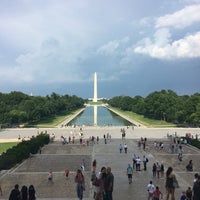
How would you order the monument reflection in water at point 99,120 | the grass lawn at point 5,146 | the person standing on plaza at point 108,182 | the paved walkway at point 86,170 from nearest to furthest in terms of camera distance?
1. the person standing on plaza at point 108,182
2. the paved walkway at point 86,170
3. the grass lawn at point 5,146
4. the monument reflection in water at point 99,120

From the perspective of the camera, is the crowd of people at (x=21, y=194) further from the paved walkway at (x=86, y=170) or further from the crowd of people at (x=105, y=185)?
the paved walkway at (x=86, y=170)

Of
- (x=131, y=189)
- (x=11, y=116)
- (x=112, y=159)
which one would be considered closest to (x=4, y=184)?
(x=131, y=189)

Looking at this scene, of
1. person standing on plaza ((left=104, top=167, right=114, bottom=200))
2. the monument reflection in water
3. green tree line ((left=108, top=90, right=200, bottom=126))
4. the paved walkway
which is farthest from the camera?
the monument reflection in water

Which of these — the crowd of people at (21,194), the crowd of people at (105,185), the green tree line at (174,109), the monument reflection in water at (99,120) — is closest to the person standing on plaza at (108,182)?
the crowd of people at (105,185)

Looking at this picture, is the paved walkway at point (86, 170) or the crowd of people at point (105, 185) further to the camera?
the paved walkway at point (86, 170)

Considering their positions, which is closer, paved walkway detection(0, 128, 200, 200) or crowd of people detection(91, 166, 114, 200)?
crowd of people detection(91, 166, 114, 200)

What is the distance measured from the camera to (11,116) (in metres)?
80.1

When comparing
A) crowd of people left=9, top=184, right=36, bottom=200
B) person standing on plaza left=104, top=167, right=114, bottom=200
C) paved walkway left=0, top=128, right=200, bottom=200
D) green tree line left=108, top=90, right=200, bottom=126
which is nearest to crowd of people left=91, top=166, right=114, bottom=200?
person standing on plaza left=104, top=167, right=114, bottom=200

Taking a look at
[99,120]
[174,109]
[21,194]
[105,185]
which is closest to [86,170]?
[21,194]

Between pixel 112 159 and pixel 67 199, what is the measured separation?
1480 centimetres

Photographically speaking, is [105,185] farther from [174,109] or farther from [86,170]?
[174,109]

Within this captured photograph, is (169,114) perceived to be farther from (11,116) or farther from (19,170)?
(19,170)

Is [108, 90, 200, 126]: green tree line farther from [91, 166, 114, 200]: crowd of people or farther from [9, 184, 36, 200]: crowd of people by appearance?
[9, 184, 36, 200]: crowd of people

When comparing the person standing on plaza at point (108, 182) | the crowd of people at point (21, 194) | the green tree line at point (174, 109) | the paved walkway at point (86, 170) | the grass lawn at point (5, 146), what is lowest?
the paved walkway at point (86, 170)
